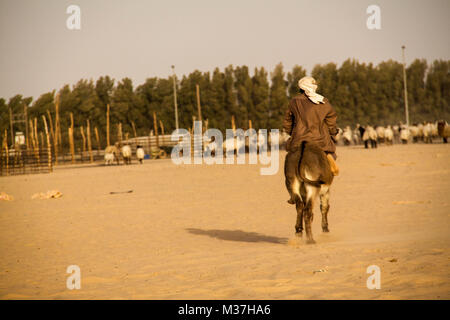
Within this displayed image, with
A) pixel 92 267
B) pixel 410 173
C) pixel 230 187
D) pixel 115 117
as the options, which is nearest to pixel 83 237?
pixel 92 267

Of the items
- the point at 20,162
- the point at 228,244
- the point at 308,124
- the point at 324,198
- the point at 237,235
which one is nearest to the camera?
the point at 308,124

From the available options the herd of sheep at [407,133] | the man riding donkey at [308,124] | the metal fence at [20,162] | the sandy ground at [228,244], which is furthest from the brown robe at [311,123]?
the herd of sheep at [407,133]

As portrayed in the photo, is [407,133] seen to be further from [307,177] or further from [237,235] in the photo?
[307,177]

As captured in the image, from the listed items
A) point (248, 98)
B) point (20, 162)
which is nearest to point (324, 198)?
point (20, 162)

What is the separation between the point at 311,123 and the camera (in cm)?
855

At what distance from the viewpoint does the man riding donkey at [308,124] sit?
851 centimetres

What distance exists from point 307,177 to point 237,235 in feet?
7.65

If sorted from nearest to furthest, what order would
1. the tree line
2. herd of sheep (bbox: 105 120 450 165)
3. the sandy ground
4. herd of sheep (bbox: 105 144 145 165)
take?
the sandy ground
herd of sheep (bbox: 105 144 145 165)
herd of sheep (bbox: 105 120 450 165)
the tree line

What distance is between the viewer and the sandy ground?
616cm

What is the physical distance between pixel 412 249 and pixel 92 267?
3.88 meters

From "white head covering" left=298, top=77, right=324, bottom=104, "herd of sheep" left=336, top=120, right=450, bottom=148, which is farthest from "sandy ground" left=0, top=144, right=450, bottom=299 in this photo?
"herd of sheep" left=336, top=120, right=450, bottom=148

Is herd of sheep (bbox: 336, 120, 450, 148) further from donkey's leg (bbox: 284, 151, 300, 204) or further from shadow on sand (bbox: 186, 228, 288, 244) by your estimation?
donkey's leg (bbox: 284, 151, 300, 204)

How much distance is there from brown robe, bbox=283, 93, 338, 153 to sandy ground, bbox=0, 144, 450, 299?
1.38 metres
